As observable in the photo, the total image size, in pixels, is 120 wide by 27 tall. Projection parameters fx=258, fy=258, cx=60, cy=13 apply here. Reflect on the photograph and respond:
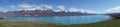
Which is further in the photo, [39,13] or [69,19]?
[39,13]

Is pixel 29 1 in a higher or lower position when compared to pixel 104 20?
higher

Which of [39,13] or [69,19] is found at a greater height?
Answer: [39,13]

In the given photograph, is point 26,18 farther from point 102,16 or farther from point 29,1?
point 102,16

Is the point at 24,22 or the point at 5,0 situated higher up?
the point at 5,0

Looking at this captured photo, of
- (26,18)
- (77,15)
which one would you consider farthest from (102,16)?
(26,18)

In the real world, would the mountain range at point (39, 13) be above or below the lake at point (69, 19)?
above

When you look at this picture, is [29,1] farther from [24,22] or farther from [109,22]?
[109,22]

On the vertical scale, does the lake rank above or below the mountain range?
below

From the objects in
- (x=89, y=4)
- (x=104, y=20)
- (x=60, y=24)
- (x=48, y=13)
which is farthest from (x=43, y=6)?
(x=104, y=20)
